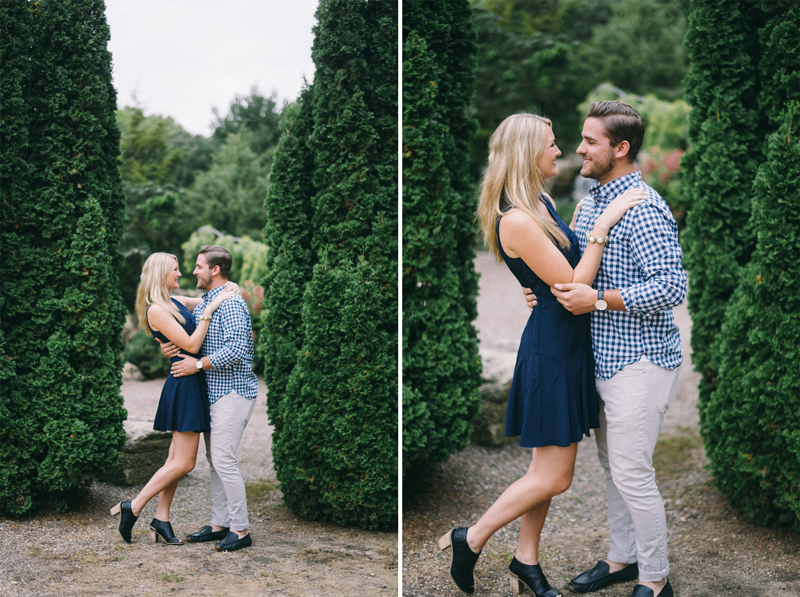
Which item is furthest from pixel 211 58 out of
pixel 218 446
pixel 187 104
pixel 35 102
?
pixel 218 446

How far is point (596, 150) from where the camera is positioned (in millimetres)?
2809

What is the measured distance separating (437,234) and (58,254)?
2.08m

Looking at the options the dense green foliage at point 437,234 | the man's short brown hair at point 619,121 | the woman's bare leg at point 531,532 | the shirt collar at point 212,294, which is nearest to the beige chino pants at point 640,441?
the woman's bare leg at point 531,532

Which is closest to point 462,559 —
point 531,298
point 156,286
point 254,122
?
point 531,298

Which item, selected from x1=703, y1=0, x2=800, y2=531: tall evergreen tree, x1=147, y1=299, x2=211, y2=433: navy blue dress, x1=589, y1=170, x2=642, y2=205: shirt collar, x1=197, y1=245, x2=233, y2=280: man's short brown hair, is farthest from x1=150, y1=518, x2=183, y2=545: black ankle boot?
x1=703, y1=0, x2=800, y2=531: tall evergreen tree

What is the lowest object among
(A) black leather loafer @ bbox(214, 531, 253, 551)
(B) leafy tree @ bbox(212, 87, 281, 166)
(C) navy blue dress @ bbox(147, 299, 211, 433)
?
(A) black leather loafer @ bbox(214, 531, 253, 551)

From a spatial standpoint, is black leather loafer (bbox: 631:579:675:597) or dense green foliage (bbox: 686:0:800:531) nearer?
black leather loafer (bbox: 631:579:675:597)

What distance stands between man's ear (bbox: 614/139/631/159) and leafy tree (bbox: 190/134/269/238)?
1875 millimetres

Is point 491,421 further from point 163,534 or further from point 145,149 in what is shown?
point 145,149

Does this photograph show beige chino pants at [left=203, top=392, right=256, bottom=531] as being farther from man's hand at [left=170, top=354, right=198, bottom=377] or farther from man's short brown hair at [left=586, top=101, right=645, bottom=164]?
man's short brown hair at [left=586, top=101, right=645, bottom=164]

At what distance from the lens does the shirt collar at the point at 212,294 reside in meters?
3.30

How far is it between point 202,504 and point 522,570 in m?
1.61

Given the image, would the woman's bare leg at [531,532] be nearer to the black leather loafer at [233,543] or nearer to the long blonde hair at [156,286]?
the black leather loafer at [233,543]

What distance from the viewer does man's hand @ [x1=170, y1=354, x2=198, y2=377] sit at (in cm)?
328
